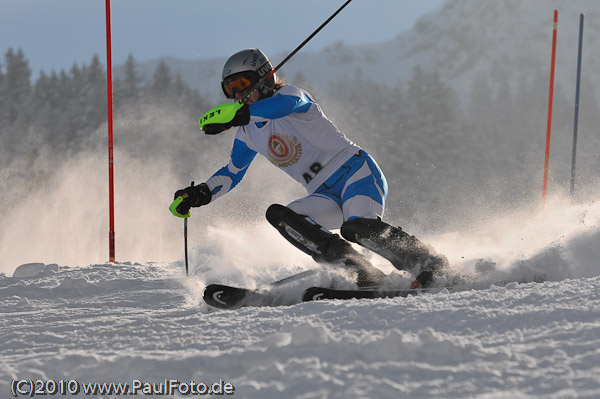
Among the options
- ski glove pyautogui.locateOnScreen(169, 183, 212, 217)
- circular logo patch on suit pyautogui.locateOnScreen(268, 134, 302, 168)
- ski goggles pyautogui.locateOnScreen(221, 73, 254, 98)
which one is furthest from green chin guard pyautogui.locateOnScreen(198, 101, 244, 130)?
ski glove pyautogui.locateOnScreen(169, 183, 212, 217)

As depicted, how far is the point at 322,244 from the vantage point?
346 cm

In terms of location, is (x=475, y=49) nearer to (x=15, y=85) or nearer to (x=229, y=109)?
(x=15, y=85)

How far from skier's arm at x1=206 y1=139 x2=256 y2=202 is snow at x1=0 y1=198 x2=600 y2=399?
133 cm

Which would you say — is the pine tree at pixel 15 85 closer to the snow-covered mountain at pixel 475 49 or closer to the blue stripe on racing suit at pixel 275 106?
the blue stripe on racing suit at pixel 275 106

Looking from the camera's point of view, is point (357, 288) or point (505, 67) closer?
point (357, 288)

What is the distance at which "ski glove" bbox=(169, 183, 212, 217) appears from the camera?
407 cm

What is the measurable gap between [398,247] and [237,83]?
148cm

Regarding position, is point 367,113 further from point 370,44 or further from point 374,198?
point 370,44

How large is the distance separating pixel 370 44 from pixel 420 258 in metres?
81.1

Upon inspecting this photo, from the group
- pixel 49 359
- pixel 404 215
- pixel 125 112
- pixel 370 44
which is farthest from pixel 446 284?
pixel 370 44

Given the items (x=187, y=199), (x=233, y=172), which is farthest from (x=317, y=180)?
(x=187, y=199)

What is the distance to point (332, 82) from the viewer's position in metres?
69.4

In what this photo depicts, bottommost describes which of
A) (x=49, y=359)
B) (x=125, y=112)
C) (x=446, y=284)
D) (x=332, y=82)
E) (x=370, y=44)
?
(x=49, y=359)

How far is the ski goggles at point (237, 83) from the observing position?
12.1 ft
